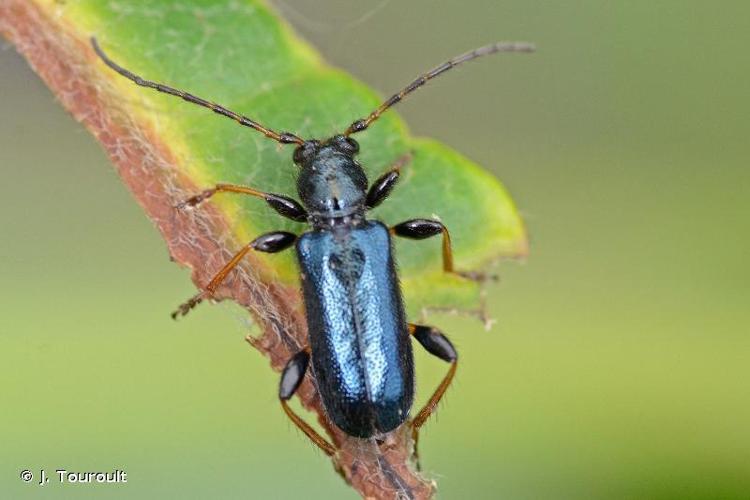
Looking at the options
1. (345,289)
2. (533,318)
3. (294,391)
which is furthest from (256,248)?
(533,318)

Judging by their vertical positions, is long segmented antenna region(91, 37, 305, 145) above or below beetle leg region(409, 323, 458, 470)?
above

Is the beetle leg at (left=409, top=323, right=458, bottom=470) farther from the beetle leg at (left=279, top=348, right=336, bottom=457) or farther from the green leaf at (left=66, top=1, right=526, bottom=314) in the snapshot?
the beetle leg at (left=279, top=348, right=336, bottom=457)

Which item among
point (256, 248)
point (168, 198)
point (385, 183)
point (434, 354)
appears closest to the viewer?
point (168, 198)

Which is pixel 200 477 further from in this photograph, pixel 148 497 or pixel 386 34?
pixel 386 34

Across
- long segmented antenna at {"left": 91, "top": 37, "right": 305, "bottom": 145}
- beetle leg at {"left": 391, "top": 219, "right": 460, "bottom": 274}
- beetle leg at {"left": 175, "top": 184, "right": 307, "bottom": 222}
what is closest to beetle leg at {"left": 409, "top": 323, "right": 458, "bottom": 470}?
beetle leg at {"left": 391, "top": 219, "right": 460, "bottom": 274}

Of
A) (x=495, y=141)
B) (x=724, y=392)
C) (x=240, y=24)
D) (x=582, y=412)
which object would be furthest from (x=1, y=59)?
(x=724, y=392)

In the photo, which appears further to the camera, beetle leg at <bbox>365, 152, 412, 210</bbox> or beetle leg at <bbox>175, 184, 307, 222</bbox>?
beetle leg at <bbox>365, 152, 412, 210</bbox>

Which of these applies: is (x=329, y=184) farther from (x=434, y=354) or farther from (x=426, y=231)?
(x=434, y=354)
